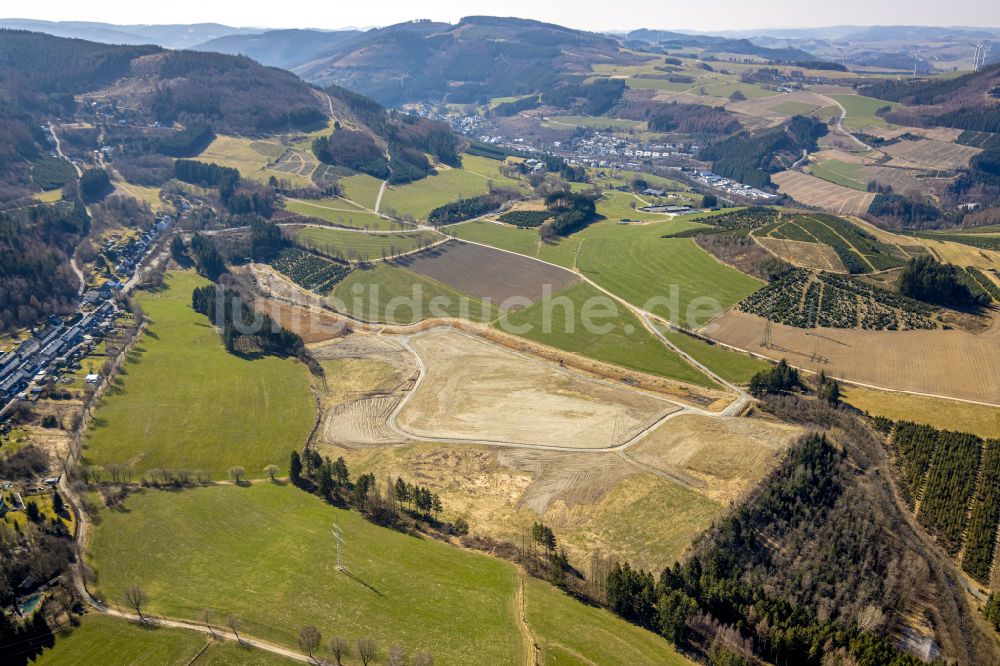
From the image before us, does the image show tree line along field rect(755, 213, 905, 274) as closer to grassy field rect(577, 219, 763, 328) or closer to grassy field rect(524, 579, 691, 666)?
grassy field rect(577, 219, 763, 328)

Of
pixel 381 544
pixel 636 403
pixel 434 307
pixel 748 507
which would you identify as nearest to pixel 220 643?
pixel 381 544

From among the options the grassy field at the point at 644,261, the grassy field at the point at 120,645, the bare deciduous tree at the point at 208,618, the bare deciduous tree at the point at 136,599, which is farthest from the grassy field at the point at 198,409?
the grassy field at the point at 644,261

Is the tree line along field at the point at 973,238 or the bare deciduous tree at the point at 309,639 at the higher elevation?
the tree line along field at the point at 973,238

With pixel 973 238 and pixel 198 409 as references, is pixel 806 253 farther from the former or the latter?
pixel 198 409

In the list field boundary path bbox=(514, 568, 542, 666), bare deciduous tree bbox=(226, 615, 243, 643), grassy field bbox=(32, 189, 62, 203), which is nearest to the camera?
field boundary path bbox=(514, 568, 542, 666)

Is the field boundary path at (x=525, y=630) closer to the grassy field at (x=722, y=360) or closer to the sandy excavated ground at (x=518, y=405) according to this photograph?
the sandy excavated ground at (x=518, y=405)

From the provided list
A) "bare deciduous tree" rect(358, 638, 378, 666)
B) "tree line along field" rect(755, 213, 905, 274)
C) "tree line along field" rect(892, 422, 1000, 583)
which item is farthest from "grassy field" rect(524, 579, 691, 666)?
"tree line along field" rect(755, 213, 905, 274)
